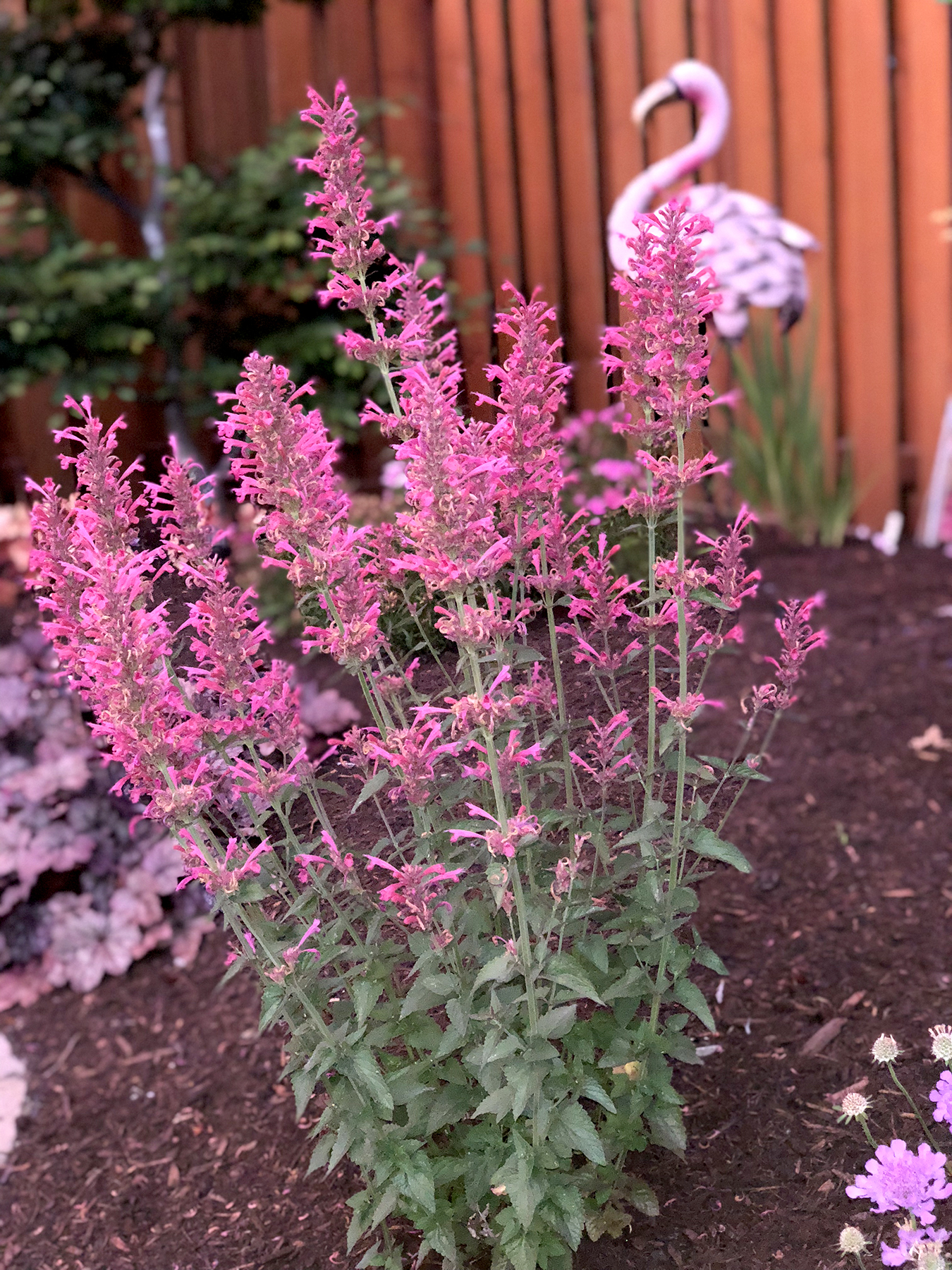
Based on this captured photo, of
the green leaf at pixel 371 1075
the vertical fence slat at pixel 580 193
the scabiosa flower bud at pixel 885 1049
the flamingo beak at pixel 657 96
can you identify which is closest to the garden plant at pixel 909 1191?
the scabiosa flower bud at pixel 885 1049

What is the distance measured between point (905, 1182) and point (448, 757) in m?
0.76

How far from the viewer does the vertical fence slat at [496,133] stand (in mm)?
4828

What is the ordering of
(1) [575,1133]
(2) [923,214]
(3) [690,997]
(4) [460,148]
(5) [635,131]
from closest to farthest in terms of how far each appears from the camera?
(1) [575,1133] < (3) [690,997] < (2) [923,214] < (5) [635,131] < (4) [460,148]

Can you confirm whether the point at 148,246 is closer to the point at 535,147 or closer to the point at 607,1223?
the point at 535,147

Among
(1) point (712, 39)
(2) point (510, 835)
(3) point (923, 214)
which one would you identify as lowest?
(2) point (510, 835)

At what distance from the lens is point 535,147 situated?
483cm

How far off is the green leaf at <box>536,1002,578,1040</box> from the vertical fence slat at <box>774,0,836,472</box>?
11.2 feet

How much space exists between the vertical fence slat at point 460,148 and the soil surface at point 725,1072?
2528mm

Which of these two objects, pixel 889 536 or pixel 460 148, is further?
pixel 460 148

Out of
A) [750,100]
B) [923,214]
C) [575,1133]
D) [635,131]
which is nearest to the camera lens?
[575,1133]

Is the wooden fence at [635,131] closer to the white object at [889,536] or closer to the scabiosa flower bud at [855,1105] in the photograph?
the white object at [889,536]

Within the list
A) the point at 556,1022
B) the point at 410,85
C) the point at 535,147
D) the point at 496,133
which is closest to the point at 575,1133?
the point at 556,1022

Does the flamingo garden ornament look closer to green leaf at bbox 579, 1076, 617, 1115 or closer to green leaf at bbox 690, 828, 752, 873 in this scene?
green leaf at bbox 690, 828, 752, 873

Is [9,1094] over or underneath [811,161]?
underneath
